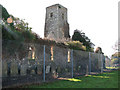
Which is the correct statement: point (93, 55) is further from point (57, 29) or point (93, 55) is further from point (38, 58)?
point (57, 29)

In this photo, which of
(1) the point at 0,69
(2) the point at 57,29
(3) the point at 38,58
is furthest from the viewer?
(2) the point at 57,29

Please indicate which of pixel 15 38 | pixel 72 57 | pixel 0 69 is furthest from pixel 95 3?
pixel 0 69

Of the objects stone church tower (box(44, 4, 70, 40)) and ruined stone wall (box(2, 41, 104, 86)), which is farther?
stone church tower (box(44, 4, 70, 40))

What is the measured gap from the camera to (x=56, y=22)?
29875mm

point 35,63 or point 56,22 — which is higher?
point 56,22

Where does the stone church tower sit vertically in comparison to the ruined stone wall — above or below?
above

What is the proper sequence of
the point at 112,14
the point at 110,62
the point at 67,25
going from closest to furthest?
the point at 112,14
the point at 110,62
the point at 67,25

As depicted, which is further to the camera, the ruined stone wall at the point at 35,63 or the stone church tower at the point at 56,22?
the stone church tower at the point at 56,22

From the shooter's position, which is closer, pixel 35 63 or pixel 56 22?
pixel 35 63

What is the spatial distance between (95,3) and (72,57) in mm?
3544

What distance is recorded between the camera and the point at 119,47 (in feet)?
69.3

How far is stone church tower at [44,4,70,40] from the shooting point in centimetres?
2978

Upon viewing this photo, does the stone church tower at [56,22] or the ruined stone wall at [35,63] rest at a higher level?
the stone church tower at [56,22]

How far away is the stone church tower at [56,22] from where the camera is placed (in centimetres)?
2978
